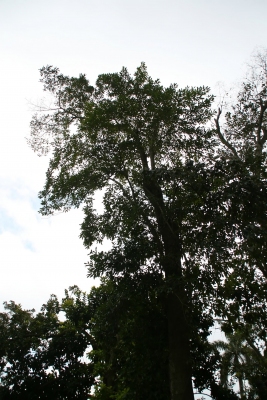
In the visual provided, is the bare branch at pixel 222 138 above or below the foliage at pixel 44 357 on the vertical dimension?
above

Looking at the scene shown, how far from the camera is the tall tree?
246 inches

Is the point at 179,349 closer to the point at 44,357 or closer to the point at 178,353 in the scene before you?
the point at 178,353

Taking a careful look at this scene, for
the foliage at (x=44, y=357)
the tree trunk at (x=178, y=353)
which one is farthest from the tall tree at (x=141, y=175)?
the foliage at (x=44, y=357)

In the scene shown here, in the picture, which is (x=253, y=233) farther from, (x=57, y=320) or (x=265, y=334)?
(x=57, y=320)

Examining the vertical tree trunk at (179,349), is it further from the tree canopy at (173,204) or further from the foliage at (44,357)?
the foliage at (44,357)

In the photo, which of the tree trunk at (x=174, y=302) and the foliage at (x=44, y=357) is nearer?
the tree trunk at (x=174, y=302)

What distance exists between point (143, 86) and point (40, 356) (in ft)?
30.7

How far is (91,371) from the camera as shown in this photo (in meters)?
11.2

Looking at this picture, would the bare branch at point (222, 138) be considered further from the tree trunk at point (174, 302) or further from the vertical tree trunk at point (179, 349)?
the vertical tree trunk at point (179, 349)

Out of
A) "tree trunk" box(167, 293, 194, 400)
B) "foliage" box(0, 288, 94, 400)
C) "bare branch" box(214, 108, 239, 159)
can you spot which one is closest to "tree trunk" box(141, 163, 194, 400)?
"tree trunk" box(167, 293, 194, 400)

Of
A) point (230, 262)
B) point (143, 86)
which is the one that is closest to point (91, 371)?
point (230, 262)

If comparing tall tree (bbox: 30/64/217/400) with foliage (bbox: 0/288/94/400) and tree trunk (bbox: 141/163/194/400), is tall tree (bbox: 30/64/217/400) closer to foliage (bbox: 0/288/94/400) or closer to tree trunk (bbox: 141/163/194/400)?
tree trunk (bbox: 141/163/194/400)

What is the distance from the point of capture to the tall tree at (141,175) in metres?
6.24

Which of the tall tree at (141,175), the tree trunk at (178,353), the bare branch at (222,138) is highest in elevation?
the bare branch at (222,138)
